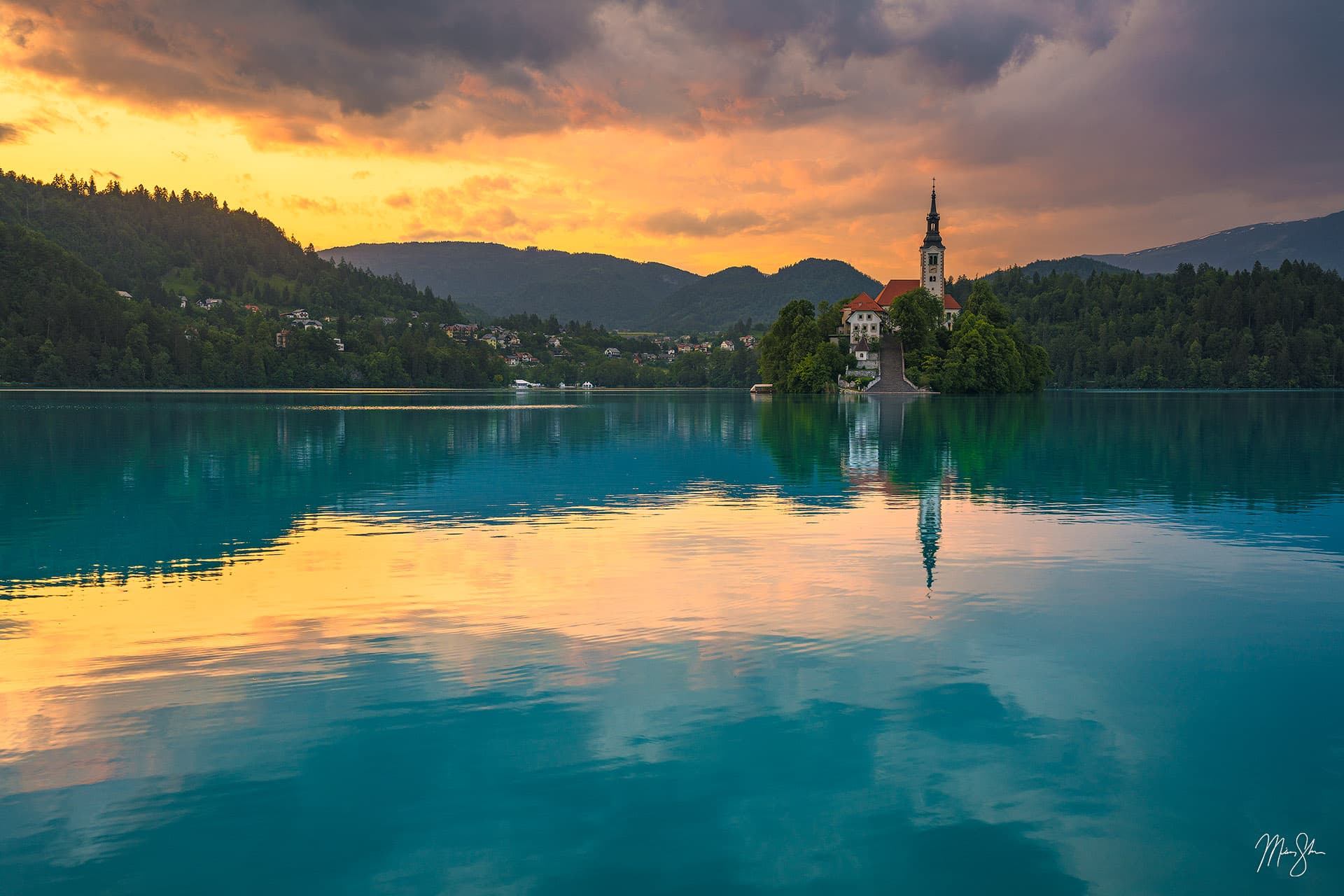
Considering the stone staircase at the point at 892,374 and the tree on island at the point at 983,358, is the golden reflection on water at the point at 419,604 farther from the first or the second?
the stone staircase at the point at 892,374

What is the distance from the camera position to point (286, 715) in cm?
1107

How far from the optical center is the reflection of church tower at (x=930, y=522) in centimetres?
2127

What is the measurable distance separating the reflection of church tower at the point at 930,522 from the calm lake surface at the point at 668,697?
0.24 meters

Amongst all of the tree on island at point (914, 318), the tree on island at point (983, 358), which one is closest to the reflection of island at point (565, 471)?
the tree on island at point (983, 358)

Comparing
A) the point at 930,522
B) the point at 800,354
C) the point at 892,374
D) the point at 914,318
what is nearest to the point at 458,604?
the point at 930,522

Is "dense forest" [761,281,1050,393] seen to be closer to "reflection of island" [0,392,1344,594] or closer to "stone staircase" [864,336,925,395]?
"stone staircase" [864,336,925,395]

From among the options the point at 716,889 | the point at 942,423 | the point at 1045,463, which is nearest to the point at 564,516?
the point at 716,889

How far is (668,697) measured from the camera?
11.7 m

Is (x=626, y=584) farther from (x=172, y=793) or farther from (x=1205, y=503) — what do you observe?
(x=1205, y=503)

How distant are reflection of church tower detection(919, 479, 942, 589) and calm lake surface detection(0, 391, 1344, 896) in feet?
0.80

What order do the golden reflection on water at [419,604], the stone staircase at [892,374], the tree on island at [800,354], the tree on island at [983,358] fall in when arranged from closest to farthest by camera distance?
the golden reflection on water at [419,604], the tree on island at [983,358], the stone staircase at [892,374], the tree on island at [800,354]

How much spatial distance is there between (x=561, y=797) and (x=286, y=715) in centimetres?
399

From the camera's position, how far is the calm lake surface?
8.06m

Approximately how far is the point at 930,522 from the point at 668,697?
54.9ft
